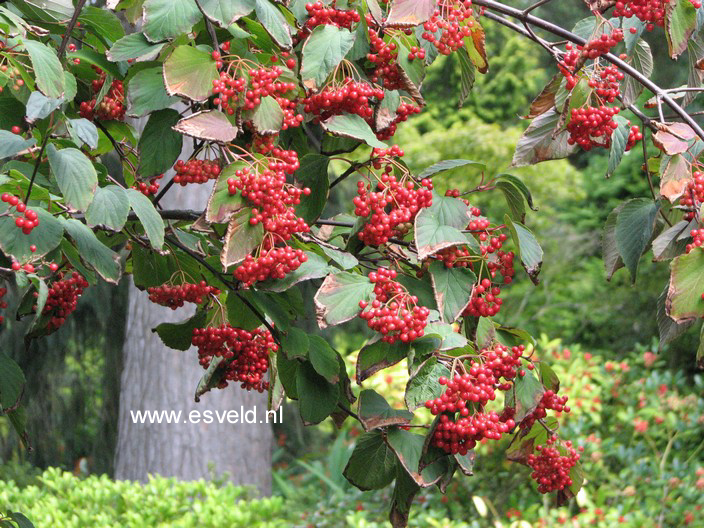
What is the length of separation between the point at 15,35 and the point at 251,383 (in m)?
0.87

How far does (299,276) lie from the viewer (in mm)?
1459

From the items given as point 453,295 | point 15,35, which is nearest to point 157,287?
point 15,35

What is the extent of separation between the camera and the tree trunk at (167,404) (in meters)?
5.25

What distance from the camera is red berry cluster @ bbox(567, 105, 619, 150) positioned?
1502mm

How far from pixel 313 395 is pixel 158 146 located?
1.87 feet

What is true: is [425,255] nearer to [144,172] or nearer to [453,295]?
[453,295]

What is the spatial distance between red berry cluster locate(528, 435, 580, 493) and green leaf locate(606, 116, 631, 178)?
595mm

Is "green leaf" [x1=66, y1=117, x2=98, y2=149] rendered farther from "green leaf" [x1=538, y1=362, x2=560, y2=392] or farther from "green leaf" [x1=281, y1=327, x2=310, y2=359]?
"green leaf" [x1=538, y1=362, x2=560, y2=392]

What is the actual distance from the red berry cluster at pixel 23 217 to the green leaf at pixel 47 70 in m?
0.18

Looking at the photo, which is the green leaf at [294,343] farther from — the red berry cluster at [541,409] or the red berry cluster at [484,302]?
the red berry cluster at [541,409]

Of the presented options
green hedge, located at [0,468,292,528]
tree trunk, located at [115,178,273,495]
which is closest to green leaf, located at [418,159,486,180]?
green hedge, located at [0,468,292,528]

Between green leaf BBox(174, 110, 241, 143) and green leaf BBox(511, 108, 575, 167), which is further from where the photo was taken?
green leaf BBox(511, 108, 575, 167)

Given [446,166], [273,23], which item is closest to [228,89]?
[273,23]

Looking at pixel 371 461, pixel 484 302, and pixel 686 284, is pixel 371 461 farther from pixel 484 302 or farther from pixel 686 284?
pixel 686 284
